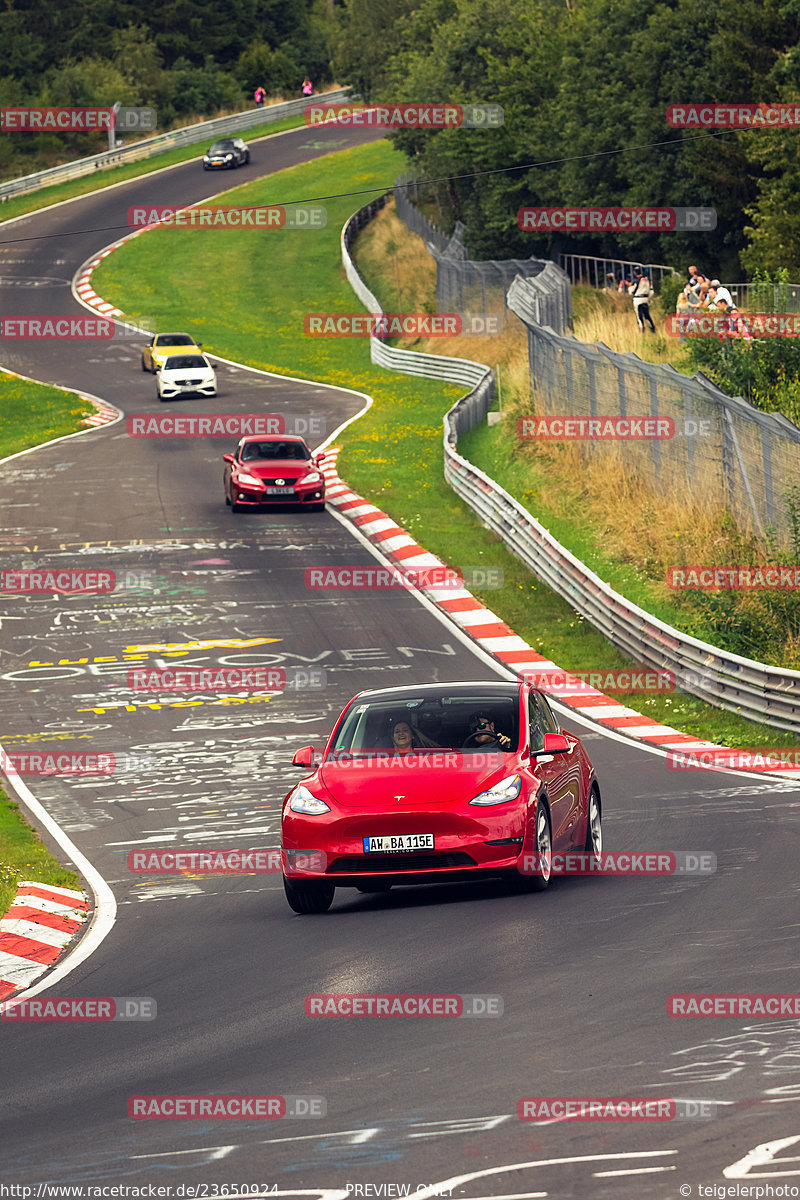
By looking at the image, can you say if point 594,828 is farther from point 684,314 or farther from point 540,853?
point 684,314

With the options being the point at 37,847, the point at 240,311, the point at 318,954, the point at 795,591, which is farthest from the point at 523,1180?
the point at 240,311

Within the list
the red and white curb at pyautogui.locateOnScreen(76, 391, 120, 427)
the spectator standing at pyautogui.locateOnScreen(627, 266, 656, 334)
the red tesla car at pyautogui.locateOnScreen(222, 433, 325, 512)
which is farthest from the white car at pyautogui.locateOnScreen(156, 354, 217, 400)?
the red tesla car at pyautogui.locateOnScreen(222, 433, 325, 512)

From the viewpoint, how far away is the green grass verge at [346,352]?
2503 centimetres

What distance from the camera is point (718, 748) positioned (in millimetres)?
18891

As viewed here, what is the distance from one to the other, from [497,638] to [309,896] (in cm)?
1306

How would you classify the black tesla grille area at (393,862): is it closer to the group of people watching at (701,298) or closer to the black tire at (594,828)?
the black tire at (594,828)

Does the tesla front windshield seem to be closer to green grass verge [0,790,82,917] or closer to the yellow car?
green grass verge [0,790,82,917]

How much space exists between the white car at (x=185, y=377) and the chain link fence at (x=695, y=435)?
16623 mm

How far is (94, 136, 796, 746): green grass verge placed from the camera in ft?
82.1

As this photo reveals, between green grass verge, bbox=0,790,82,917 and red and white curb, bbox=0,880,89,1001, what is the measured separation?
0.11m

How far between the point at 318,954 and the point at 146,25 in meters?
105

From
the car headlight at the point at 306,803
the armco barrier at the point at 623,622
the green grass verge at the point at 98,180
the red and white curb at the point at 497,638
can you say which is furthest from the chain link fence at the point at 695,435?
the green grass verge at the point at 98,180

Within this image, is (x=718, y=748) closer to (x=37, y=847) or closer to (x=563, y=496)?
(x=37, y=847)

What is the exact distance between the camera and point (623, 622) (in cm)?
2347
